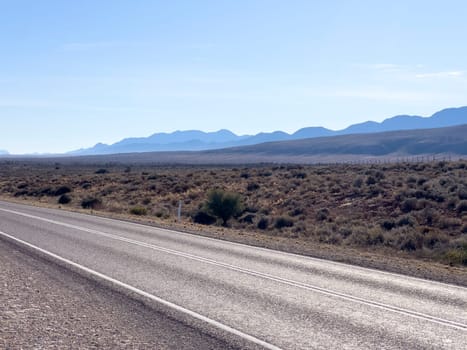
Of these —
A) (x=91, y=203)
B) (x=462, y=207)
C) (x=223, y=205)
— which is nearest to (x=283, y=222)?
(x=223, y=205)

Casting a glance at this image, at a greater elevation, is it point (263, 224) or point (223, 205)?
point (223, 205)

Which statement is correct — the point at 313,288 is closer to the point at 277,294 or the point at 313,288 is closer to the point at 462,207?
the point at 277,294

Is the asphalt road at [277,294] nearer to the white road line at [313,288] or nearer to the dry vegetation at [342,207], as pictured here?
the white road line at [313,288]

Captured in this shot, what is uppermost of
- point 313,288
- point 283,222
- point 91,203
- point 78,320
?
point 78,320

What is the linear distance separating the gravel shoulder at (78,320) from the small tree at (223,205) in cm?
1861

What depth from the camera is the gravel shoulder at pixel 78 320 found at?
692 cm

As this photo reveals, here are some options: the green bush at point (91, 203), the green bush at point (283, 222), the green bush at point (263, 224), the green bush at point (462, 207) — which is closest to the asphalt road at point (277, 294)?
the green bush at point (283, 222)

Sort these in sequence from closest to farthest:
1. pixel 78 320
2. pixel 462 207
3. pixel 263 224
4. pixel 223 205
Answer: pixel 78 320
pixel 462 207
pixel 263 224
pixel 223 205

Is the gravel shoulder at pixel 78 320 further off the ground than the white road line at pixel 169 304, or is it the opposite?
the gravel shoulder at pixel 78 320

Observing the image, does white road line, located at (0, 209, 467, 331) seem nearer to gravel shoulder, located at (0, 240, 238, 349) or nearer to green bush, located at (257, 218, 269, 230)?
gravel shoulder, located at (0, 240, 238, 349)

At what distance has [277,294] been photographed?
9.85 meters

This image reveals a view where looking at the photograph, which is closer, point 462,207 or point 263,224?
point 462,207

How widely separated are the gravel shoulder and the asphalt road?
451 millimetres

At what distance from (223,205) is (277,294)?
19566 millimetres
